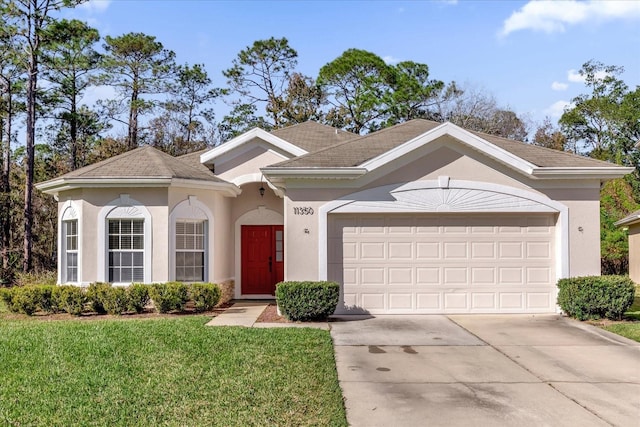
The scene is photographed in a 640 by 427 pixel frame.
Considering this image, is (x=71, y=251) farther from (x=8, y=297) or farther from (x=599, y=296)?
(x=599, y=296)

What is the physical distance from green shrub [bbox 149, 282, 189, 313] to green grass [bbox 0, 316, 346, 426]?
1.99m

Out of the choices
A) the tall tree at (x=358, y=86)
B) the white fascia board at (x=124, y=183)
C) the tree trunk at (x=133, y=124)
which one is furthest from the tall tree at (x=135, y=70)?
the white fascia board at (x=124, y=183)

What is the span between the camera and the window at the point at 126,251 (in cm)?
1326

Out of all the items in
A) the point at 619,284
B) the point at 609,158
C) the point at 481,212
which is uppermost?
the point at 609,158

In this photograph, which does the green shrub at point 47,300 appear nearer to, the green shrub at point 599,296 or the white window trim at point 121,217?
the white window trim at point 121,217

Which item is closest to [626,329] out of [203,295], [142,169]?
[203,295]

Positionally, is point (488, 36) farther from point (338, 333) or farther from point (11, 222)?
point (11, 222)

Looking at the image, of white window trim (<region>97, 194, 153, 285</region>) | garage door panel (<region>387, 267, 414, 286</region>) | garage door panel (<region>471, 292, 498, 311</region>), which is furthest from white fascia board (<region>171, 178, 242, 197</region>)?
garage door panel (<region>471, 292, 498, 311</region>)

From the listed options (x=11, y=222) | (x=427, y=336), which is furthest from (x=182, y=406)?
(x=11, y=222)

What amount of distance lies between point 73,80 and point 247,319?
23843 mm

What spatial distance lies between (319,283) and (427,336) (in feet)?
8.64

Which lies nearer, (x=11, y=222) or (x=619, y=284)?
(x=619, y=284)

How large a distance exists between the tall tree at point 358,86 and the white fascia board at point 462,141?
75.3ft

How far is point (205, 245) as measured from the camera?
46.3ft
